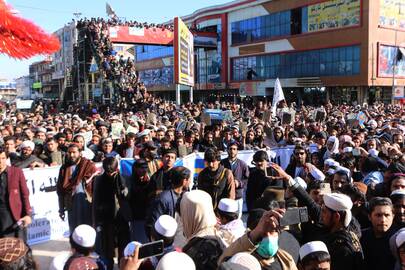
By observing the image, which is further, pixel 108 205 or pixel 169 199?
pixel 108 205

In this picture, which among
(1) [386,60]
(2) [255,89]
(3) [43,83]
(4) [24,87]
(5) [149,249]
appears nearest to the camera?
(5) [149,249]

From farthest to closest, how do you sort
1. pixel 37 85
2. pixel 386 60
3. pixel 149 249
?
pixel 37 85 < pixel 386 60 < pixel 149 249

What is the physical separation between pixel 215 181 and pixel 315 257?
266cm

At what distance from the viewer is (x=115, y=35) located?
94.4 ft

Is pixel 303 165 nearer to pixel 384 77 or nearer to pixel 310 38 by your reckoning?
pixel 384 77

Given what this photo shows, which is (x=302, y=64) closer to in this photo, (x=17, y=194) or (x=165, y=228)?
(x=17, y=194)

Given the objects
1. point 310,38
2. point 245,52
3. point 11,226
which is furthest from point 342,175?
point 245,52

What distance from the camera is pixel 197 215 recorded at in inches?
120

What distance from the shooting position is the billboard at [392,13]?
3434cm

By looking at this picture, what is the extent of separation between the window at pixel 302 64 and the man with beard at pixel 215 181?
31.8 m

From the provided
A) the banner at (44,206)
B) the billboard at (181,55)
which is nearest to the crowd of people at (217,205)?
the banner at (44,206)

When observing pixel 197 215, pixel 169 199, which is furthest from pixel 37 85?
pixel 197 215

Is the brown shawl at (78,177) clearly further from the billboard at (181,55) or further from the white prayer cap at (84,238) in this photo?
the billboard at (181,55)

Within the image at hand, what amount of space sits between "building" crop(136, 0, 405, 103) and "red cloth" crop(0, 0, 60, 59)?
27130 mm
